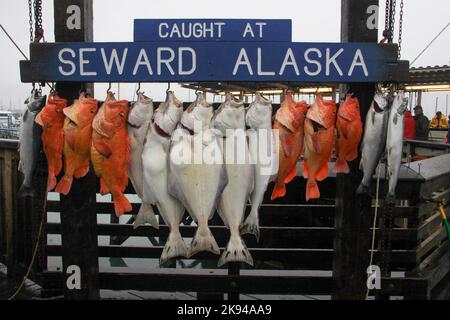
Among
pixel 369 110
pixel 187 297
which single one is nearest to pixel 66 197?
pixel 187 297

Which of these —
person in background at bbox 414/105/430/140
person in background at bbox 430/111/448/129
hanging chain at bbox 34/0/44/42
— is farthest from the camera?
person in background at bbox 430/111/448/129

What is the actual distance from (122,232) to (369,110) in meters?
2.49

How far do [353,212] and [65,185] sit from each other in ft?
6.52

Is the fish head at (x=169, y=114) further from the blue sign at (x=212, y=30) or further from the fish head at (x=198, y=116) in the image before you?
the blue sign at (x=212, y=30)

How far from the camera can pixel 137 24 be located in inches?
106

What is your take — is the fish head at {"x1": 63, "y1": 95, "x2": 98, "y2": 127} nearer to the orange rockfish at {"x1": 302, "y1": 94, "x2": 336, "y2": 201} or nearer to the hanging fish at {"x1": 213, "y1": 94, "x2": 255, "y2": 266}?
the hanging fish at {"x1": 213, "y1": 94, "x2": 255, "y2": 266}

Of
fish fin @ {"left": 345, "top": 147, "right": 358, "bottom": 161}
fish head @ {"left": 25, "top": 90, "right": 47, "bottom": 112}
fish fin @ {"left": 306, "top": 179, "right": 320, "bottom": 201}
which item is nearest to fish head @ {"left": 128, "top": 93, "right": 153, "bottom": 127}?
fish head @ {"left": 25, "top": 90, "right": 47, "bottom": 112}

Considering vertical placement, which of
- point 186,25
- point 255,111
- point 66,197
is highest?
point 186,25

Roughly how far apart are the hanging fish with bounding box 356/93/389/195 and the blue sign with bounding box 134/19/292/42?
723mm

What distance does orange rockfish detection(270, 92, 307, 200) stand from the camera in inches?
105

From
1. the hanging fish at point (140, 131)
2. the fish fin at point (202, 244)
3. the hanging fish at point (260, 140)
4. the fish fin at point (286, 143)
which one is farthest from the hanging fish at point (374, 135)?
the hanging fish at point (140, 131)

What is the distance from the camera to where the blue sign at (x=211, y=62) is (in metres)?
2.69

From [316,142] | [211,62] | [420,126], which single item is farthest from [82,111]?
[420,126]

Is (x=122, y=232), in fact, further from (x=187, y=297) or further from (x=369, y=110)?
(x=369, y=110)
